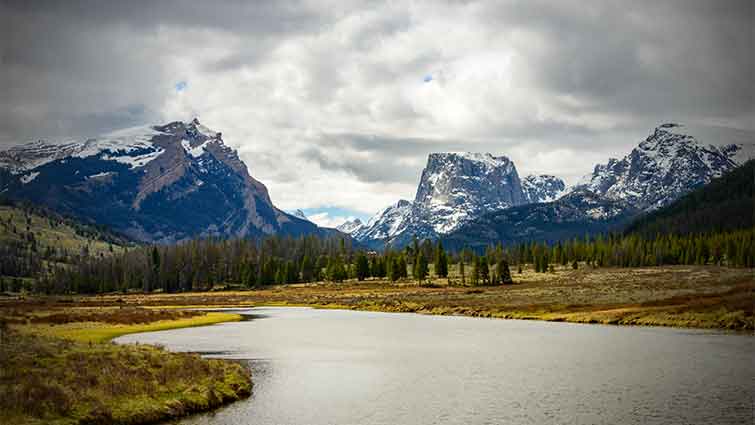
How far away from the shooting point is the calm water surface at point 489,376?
30.3 metres

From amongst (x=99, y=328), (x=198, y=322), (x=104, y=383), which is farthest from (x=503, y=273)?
(x=104, y=383)

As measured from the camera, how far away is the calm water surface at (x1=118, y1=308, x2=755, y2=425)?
30328 mm

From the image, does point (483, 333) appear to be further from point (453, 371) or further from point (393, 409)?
point (393, 409)

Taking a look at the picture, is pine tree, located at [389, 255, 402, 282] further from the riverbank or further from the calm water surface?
the calm water surface

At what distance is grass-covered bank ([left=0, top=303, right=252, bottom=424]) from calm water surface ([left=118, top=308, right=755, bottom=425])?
176cm

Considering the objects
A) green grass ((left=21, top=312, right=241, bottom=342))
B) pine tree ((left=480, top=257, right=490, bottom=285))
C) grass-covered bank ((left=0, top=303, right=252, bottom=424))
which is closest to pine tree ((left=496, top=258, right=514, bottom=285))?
pine tree ((left=480, top=257, right=490, bottom=285))

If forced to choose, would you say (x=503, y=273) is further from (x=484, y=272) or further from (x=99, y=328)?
(x=99, y=328)

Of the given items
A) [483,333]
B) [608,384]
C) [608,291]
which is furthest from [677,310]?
[608,384]

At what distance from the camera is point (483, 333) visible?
6919cm

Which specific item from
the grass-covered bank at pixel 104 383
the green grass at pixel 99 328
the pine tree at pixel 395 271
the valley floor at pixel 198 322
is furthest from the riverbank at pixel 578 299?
the grass-covered bank at pixel 104 383

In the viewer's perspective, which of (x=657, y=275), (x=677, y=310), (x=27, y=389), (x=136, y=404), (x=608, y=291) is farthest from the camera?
(x=657, y=275)

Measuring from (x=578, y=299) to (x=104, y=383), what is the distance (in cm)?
9573

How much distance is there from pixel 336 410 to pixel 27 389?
14.3 metres

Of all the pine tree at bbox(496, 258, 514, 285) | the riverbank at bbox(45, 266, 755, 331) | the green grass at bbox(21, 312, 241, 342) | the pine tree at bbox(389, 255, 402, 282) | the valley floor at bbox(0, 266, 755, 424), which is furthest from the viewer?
the pine tree at bbox(389, 255, 402, 282)
